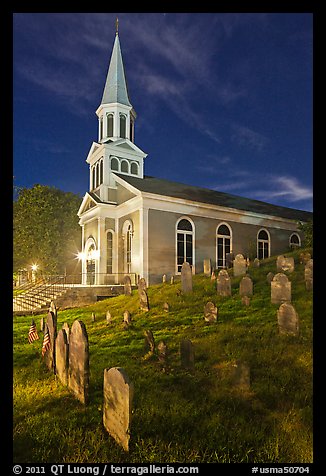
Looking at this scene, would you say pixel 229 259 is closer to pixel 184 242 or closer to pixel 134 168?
pixel 184 242

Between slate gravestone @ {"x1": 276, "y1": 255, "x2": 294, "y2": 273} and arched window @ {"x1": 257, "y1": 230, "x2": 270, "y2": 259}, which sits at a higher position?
arched window @ {"x1": 257, "y1": 230, "x2": 270, "y2": 259}

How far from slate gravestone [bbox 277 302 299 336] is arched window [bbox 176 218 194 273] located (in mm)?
9172

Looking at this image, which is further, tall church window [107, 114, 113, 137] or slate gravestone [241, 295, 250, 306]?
tall church window [107, 114, 113, 137]

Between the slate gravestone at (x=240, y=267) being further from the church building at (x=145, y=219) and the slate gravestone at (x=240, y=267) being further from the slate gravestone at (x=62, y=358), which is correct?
the slate gravestone at (x=62, y=358)

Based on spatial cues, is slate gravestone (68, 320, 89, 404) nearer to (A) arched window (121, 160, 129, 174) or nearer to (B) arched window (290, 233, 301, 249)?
(A) arched window (121, 160, 129, 174)

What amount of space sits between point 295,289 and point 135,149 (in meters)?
14.5

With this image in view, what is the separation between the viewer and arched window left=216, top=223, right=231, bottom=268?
1559cm

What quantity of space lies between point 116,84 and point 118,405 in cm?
2044

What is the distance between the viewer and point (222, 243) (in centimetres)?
1578

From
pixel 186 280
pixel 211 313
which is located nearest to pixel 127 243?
pixel 186 280

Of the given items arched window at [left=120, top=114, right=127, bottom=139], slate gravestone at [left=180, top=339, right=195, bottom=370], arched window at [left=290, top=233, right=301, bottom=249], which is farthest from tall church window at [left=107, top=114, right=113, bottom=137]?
slate gravestone at [left=180, top=339, right=195, bottom=370]

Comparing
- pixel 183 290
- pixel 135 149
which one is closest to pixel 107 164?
pixel 135 149

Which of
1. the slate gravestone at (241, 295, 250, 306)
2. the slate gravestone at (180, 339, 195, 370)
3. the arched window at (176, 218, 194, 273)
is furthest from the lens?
the arched window at (176, 218, 194, 273)

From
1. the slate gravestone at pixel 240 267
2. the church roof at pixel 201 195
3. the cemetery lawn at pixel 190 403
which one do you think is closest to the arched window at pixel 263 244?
the church roof at pixel 201 195
